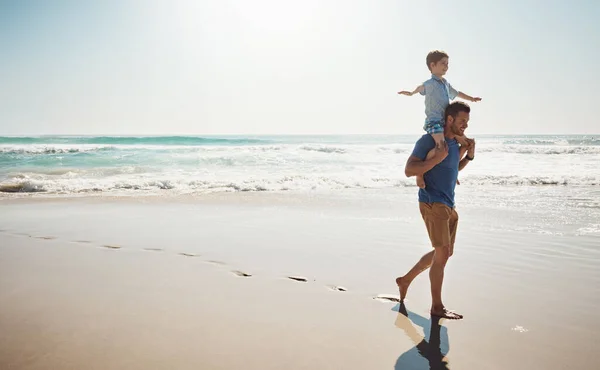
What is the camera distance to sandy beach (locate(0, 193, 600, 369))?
277 centimetres


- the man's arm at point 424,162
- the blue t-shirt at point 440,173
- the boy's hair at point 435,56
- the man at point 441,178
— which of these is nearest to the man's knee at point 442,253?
the man at point 441,178

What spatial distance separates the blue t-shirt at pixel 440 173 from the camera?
10.7 ft

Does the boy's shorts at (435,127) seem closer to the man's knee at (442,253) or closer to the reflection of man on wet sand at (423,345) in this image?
the man's knee at (442,253)

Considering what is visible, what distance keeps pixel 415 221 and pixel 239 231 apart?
311 cm

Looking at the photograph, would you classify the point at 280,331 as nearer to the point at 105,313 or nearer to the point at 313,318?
the point at 313,318

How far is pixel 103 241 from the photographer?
19.2 ft

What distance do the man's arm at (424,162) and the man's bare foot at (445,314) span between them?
3.74 ft

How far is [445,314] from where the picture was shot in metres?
3.40

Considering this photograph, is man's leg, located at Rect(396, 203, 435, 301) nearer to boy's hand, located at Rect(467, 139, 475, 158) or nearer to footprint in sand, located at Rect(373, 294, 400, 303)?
footprint in sand, located at Rect(373, 294, 400, 303)

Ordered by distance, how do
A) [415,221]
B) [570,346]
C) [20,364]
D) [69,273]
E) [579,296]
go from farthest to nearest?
1. [415,221]
2. [69,273]
3. [579,296]
4. [570,346]
5. [20,364]

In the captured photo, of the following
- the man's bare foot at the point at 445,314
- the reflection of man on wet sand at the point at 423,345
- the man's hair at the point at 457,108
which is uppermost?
the man's hair at the point at 457,108

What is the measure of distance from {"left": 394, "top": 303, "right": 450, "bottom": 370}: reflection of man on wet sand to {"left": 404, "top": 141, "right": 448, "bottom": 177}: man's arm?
1.18 m

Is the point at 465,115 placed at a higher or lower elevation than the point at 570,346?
higher

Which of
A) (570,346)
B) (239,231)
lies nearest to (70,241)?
(239,231)
